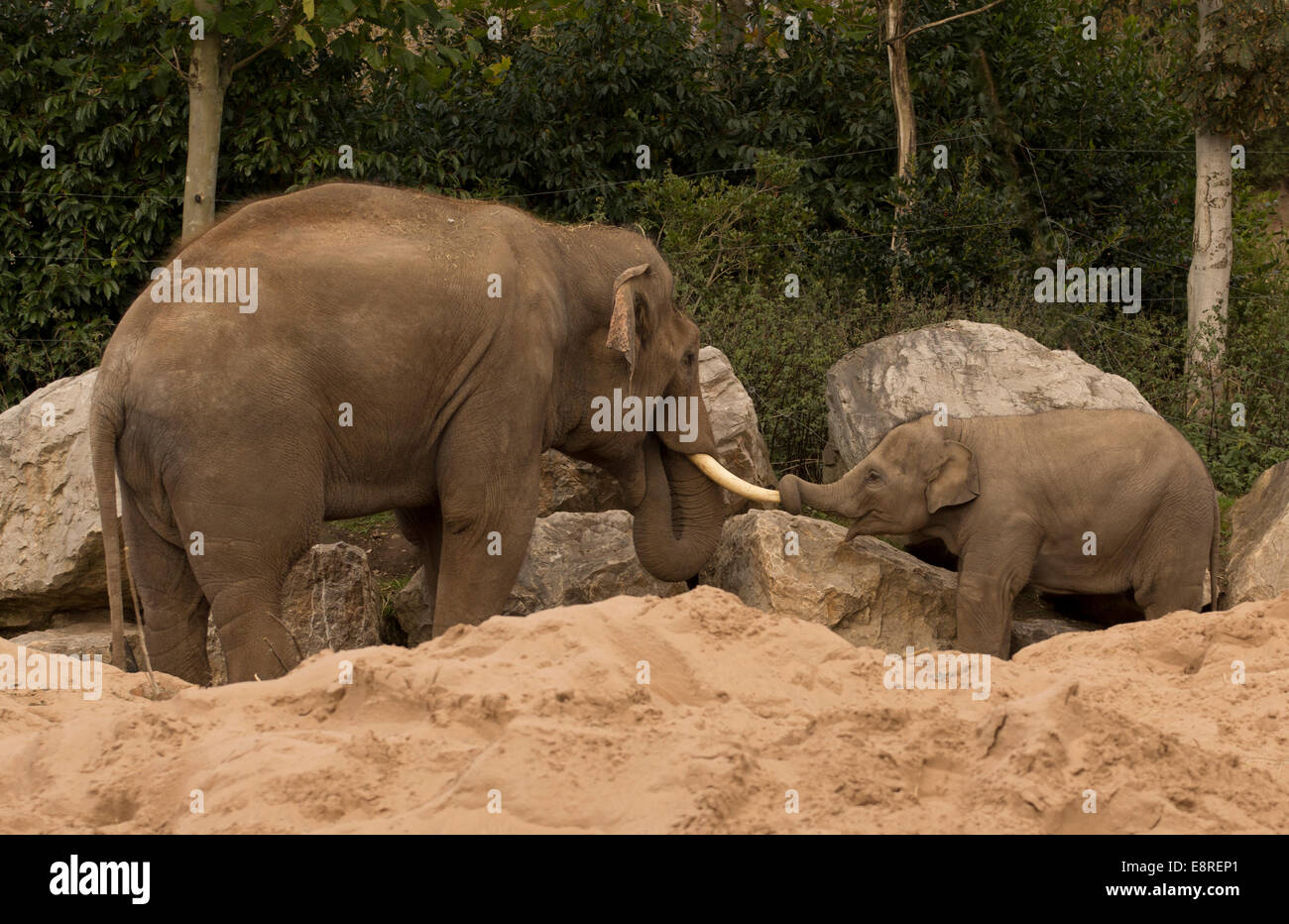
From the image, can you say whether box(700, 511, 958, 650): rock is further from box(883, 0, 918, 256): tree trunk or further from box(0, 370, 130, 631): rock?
box(883, 0, 918, 256): tree trunk

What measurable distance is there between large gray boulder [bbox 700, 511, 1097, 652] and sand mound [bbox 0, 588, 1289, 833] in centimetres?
370

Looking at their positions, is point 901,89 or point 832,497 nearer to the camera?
point 832,497

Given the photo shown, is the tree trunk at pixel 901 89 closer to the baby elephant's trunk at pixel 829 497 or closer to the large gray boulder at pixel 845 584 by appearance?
the large gray boulder at pixel 845 584

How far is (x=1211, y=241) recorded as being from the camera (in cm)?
1299

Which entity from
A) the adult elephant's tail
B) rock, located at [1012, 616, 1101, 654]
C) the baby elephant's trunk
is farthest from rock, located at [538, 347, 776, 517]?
the adult elephant's tail

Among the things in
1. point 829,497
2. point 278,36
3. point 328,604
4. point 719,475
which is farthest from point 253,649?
point 278,36

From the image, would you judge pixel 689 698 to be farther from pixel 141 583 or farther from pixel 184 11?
pixel 184 11

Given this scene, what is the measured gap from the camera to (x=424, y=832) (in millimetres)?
3729

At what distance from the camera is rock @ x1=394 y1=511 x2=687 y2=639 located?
29.3 ft

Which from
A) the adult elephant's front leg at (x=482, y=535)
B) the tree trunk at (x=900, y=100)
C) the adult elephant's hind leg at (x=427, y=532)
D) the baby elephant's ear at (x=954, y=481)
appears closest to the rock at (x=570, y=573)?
the adult elephant's hind leg at (x=427, y=532)

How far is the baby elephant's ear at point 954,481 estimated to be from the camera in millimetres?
8555

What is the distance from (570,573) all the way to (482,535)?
6.02ft

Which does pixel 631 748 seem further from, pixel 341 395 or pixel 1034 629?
pixel 1034 629
